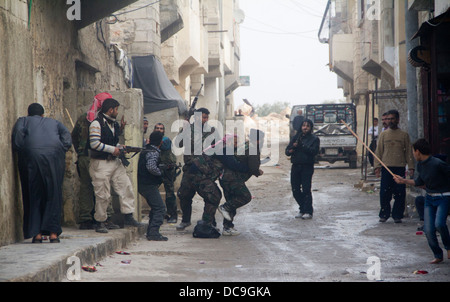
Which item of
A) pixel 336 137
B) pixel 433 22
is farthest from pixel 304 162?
pixel 336 137

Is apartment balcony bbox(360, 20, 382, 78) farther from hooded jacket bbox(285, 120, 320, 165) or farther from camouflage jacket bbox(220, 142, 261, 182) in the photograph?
camouflage jacket bbox(220, 142, 261, 182)

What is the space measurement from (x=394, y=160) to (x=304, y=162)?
1.60m

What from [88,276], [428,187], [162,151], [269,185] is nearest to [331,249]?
[428,187]

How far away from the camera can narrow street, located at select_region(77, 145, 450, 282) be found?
5.93 meters

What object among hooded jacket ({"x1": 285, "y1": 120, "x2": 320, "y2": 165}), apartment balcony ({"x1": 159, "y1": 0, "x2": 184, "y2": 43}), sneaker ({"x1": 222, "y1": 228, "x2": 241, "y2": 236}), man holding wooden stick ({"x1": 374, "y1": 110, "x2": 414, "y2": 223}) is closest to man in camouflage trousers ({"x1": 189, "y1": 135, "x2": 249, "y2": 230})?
sneaker ({"x1": 222, "y1": 228, "x2": 241, "y2": 236})

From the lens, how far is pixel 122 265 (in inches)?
259

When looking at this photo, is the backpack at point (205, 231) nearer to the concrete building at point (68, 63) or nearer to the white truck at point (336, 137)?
the concrete building at point (68, 63)

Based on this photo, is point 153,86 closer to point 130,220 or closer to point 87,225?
point 130,220

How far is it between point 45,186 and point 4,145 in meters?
0.60

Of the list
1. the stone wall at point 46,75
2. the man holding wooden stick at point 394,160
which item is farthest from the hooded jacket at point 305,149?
the stone wall at point 46,75

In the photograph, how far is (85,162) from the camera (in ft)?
26.8

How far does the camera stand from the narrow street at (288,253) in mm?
5930

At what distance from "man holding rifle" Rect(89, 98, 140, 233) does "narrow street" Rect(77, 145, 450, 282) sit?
2.13 ft

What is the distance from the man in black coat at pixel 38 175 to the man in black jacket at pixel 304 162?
16.0 ft
